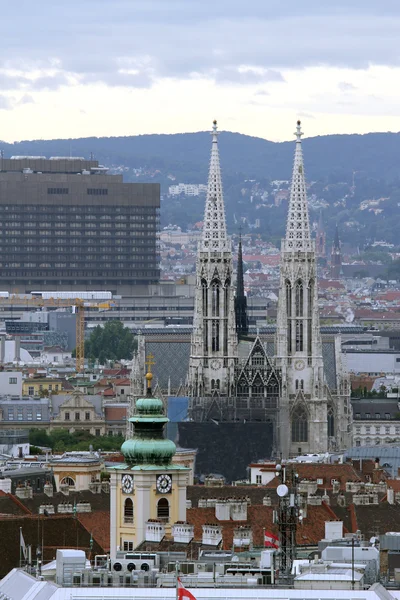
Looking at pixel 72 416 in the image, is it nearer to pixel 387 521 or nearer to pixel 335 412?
pixel 335 412

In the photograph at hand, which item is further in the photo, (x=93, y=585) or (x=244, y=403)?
(x=244, y=403)

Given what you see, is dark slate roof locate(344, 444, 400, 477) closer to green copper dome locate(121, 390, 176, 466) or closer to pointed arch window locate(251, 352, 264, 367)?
pointed arch window locate(251, 352, 264, 367)

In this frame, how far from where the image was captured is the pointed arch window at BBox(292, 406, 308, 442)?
6220 inches

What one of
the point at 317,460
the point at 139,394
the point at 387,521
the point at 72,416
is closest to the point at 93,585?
the point at 387,521

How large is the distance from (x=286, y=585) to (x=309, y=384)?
111m

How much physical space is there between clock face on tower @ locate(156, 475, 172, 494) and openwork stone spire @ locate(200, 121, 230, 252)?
294 ft

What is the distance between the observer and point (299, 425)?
158875 millimetres

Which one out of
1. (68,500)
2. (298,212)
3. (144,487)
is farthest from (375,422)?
(144,487)

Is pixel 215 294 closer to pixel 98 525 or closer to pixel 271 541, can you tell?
pixel 98 525

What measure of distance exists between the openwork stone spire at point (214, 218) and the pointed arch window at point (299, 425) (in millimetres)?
8911

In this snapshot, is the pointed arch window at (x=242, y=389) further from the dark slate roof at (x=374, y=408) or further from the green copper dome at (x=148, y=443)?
the green copper dome at (x=148, y=443)

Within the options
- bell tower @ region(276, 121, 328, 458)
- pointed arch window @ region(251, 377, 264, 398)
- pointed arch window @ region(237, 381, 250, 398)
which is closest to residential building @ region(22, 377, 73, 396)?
pointed arch window @ region(237, 381, 250, 398)

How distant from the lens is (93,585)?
49969 millimetres

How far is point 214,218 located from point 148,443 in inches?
3624
